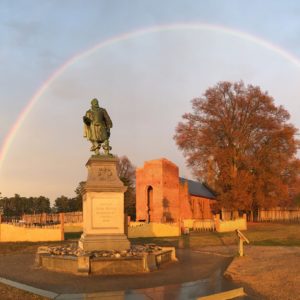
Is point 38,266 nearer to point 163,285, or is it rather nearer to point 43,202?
point 163,285

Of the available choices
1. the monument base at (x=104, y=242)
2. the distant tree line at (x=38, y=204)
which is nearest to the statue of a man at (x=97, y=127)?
the monument base at (x=104, y=242)

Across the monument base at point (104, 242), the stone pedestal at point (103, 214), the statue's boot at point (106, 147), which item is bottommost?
the monument base at point (104, 242)

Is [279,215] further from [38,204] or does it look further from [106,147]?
[38,204]

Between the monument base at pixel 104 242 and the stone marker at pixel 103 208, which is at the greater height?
the stone marker at pixel 103 208

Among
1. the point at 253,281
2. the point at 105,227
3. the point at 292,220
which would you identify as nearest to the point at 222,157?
the point at 292,220

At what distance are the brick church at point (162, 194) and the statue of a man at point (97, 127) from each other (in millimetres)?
37899

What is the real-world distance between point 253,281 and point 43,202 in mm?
96460

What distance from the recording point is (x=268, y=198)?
1720 inches

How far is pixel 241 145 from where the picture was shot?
4506cm

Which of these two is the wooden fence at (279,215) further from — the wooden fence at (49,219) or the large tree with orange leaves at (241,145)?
the wooden fence at (49,219)

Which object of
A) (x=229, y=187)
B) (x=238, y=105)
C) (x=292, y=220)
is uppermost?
(x=238, y=105)

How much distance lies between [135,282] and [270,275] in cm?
349

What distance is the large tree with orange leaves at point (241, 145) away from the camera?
43375 millimetres

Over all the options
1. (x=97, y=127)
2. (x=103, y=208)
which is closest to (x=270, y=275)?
(x=103, y=208)
